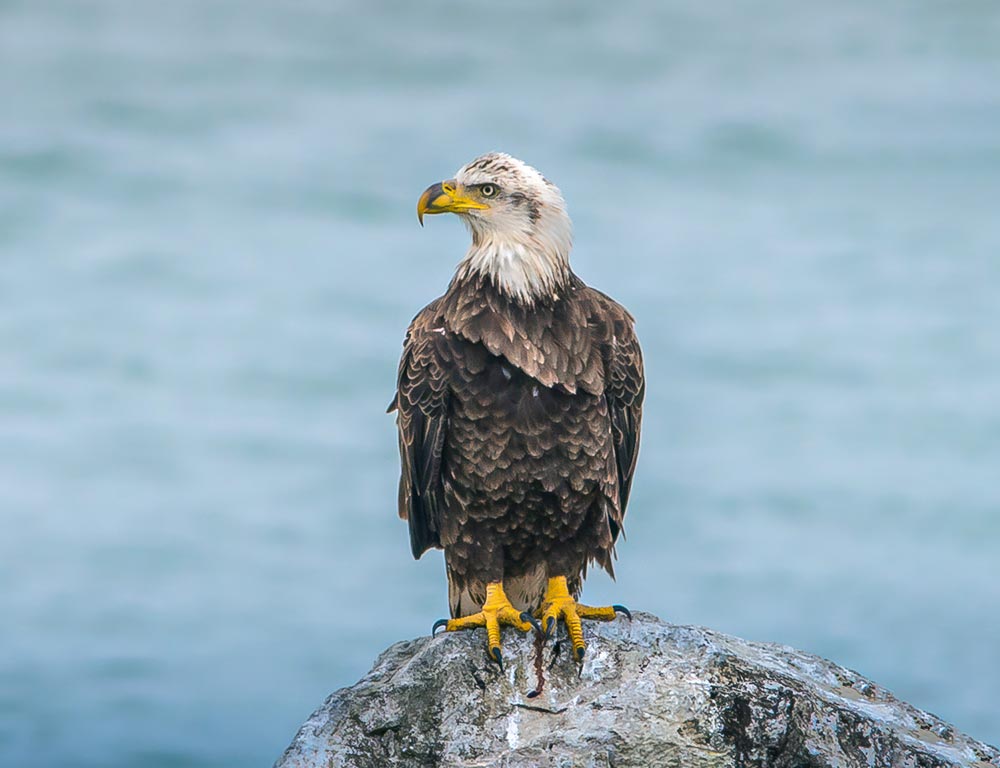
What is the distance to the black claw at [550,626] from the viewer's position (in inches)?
236

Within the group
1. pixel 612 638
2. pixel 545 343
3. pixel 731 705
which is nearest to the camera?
pixel 731 705

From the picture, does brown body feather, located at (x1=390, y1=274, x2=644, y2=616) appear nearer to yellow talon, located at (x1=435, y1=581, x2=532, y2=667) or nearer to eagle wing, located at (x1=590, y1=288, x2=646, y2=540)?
eagle wing, located at (x1=590, y1=288, x2=646, y2=540)

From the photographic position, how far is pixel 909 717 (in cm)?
594

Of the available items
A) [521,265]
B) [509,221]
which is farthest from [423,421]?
[509,221]

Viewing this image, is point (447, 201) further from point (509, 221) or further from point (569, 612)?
point (569, 612)

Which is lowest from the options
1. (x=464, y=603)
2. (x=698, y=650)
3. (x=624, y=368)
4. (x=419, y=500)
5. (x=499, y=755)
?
(x=499, y=755)

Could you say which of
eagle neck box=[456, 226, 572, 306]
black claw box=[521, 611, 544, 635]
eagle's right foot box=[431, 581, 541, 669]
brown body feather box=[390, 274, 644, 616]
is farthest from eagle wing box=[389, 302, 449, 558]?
black claw box=[521, 611, 544, 635]

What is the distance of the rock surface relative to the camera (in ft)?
17.8

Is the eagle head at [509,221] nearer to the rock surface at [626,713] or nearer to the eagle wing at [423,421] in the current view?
the eagle wing at [423,421]

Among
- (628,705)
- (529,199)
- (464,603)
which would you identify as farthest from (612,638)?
(529,199)

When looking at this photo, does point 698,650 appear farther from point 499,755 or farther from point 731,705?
point 499,755

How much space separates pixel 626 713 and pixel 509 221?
2.33 m

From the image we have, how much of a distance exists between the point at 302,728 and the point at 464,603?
133 cm

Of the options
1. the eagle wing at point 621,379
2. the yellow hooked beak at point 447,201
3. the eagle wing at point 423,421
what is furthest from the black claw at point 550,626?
the yellow hooked beak at point 447,201
